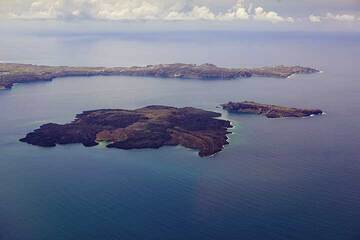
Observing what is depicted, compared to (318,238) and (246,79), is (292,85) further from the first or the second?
(318,238)

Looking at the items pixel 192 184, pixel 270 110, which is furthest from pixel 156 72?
pixel 192 184

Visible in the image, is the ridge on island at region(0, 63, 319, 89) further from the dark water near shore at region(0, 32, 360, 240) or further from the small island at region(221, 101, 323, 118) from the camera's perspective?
the small island at region(221, 101, 323, 118)

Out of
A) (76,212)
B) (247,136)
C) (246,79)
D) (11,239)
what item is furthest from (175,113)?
(246,79)

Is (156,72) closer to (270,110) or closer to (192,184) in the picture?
(270,110)

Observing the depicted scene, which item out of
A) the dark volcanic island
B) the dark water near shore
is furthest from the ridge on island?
the dark volcanic island

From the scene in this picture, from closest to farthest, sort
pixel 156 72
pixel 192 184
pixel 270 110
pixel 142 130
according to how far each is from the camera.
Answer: pixel 192 184
pixel 142 130
pixel 270 110
pixel 156 72

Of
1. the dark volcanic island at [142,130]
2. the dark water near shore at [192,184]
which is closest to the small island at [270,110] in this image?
the dark water near shore at [192,184]

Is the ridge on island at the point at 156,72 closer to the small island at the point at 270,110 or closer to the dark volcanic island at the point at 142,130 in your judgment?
the small island at the point at 270,110
